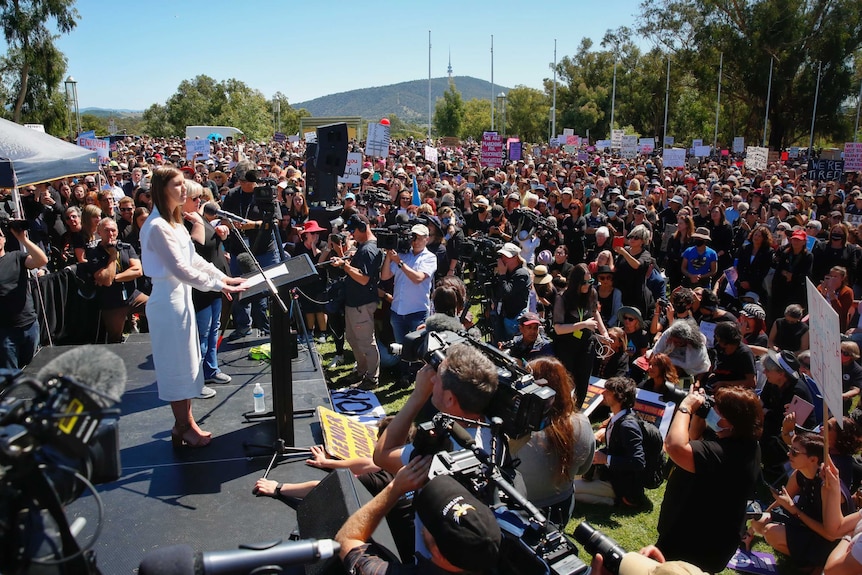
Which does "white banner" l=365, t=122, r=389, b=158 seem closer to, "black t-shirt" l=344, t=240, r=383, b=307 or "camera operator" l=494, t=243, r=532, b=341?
"black t-shirt" l=344, t=240, r=383, b=307

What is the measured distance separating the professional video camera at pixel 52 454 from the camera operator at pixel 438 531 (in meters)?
0.96

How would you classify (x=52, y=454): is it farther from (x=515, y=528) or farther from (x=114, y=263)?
(x=114, y=263)

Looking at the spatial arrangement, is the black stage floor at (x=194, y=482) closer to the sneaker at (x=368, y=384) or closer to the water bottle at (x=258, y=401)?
the water bottle at (x=258, y=401)

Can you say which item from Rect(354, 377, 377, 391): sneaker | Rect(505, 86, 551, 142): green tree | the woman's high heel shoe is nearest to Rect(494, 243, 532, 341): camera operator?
Rect(354, 377, 377, 391): sneaker

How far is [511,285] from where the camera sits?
639cm

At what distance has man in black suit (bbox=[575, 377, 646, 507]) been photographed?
15.9ft

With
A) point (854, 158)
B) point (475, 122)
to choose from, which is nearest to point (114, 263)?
point (854, 158)

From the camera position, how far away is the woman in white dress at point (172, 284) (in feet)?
11.9

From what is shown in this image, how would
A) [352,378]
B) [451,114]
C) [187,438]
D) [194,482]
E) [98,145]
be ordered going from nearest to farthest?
[194,482] < [187,438] < [352,378] < [98,145] < [451,114]

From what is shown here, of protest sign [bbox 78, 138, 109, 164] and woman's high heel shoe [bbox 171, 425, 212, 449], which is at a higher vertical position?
protest sign [bbox 78, 138, 109, 164]

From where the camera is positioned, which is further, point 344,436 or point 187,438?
point 344,436

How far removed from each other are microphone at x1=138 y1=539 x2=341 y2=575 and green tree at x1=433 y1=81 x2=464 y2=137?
2656 inches

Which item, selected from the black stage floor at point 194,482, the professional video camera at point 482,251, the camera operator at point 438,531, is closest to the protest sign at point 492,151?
the professional video camera at point 482,251

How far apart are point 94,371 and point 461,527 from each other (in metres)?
1.14
